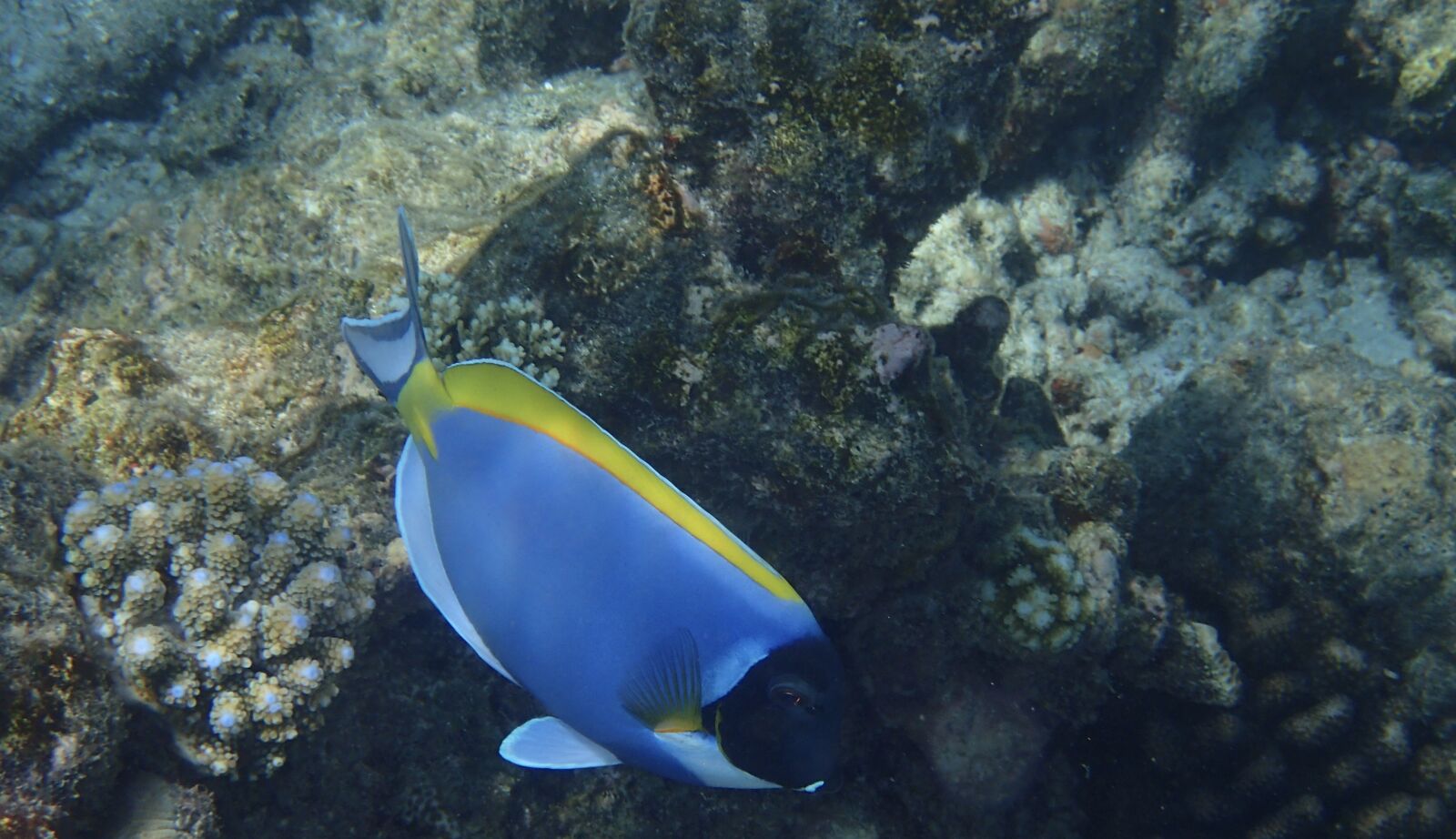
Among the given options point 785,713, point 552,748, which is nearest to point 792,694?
point 785,713

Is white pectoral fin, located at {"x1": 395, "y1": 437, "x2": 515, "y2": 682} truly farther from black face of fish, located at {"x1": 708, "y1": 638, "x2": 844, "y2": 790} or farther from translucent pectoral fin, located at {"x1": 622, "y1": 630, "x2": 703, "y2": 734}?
black face of fish, located at {"x1": 708, "y1": 638, "x2": 844, "y2": 790}

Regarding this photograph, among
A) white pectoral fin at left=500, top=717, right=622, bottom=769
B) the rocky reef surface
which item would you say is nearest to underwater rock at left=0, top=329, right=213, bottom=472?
the rocky reef surface

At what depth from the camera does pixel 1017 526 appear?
10.6ft

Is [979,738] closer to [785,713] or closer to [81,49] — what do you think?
[785,713]

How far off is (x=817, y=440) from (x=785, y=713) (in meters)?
1.15

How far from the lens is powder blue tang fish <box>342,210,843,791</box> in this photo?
5.00ft

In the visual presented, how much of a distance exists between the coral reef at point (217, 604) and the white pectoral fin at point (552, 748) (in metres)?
0.96

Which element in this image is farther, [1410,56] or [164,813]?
[1410,56]

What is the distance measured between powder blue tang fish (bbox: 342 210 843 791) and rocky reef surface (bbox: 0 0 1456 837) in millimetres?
1068

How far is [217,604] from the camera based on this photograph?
232 centimetres

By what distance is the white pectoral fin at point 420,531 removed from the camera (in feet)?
6.14

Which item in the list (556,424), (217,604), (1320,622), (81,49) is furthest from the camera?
(81,49)

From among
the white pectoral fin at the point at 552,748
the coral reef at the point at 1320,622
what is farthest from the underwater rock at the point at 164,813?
the coral reef at the point at 1320,622

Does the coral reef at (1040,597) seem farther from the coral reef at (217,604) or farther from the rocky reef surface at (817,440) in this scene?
the coral reef at (217,604)
